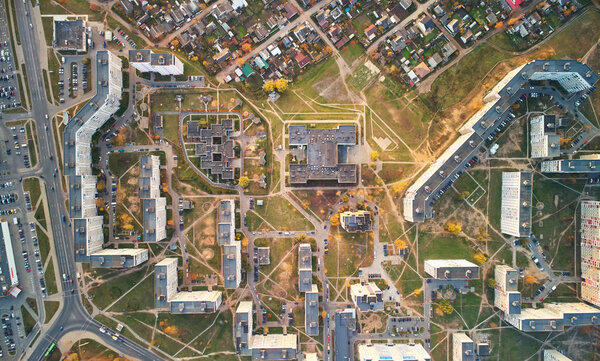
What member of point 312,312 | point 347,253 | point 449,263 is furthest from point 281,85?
point 449,263

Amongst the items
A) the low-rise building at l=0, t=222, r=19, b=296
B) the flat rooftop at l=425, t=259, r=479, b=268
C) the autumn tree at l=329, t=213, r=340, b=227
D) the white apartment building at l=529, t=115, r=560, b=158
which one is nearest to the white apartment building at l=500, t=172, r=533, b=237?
the white apartment building at l=529, t=115, r=560, b=158

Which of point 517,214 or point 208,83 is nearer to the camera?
point 517,214

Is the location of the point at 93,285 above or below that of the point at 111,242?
below

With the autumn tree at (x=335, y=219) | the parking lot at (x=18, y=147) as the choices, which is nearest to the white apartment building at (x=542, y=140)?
the autumn tree at (x=335, y=219)

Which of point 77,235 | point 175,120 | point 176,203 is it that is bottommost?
point 77,235

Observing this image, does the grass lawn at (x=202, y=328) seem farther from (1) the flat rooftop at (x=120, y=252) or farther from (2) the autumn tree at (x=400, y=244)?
(2) the autumn tree at (x=400, y=244)

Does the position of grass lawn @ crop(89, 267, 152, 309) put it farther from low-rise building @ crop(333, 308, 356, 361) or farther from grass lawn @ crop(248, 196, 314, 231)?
low-rise building @ crop(333, 308, 356, 361)

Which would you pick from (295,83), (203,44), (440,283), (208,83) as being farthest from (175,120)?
(440,283)

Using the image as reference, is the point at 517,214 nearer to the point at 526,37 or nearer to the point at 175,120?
the point at 526,37
